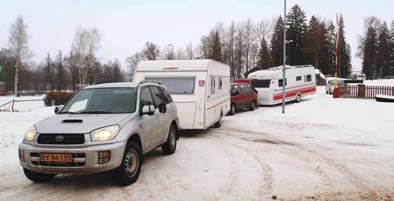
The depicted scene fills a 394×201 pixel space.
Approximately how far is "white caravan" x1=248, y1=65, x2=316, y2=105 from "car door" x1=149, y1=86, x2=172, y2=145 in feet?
53.2

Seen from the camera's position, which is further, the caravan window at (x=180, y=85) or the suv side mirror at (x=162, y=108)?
the caravan window at (x=180, y=85)

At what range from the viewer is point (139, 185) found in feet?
19.6

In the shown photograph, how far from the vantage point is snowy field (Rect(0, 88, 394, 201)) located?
552cm

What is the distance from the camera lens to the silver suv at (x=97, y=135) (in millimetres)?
5297

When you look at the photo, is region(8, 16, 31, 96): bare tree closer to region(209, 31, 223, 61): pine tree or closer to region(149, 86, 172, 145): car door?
region(209, 31, 223, 61): pine tree

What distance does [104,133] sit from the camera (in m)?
5.51

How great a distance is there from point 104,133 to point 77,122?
0.59 m

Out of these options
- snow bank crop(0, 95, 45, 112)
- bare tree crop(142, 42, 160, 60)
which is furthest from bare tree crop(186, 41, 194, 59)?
snow bank crop(0, 95, 45, 112)

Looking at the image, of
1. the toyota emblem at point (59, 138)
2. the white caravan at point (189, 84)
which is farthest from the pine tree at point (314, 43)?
the toyota emblem at point (59, 138)

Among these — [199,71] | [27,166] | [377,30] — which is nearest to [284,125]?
[199,71]

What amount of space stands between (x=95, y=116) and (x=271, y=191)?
11.0ft

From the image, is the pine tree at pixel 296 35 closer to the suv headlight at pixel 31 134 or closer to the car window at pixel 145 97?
the car window at pixel 145 97

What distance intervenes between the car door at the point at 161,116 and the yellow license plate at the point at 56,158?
7.78ft

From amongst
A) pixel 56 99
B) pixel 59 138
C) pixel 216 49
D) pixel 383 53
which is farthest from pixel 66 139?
pixel 383 53
